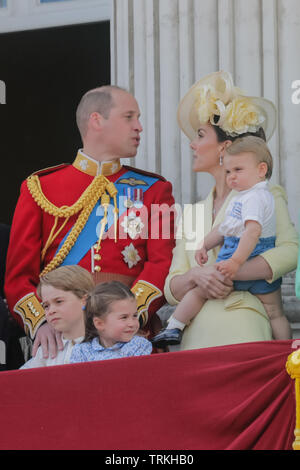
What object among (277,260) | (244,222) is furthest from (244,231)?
(277,260)

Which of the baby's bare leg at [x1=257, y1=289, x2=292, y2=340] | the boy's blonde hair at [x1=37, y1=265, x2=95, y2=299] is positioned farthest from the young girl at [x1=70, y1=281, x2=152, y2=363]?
the baby's bare leg at [x1=257, y1=289, x2=292, y2=340]

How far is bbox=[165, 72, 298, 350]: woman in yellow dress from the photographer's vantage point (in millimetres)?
4344

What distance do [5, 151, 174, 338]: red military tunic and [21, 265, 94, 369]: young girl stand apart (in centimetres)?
16

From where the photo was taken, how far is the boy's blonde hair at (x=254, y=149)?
4.41 metres

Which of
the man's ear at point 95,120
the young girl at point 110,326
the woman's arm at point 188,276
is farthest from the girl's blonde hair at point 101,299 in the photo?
the man's ear at point 95,120

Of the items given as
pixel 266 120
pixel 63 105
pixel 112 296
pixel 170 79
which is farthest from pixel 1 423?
pixel 63 105

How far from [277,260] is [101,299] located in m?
0.61

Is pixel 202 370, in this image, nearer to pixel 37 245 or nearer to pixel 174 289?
pixel 174 289

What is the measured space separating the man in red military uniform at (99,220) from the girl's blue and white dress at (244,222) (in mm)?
350

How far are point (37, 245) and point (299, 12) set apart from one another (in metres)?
1.53

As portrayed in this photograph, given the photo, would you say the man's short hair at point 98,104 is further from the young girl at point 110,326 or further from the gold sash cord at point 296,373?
the gold sash cord at point 296,373

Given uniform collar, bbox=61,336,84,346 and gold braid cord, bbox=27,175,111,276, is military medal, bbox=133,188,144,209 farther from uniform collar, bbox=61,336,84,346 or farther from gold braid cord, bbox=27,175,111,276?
uniform collar, bbox=61,336,84,346

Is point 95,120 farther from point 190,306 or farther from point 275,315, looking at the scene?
point 275,315

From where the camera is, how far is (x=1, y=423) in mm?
4023
